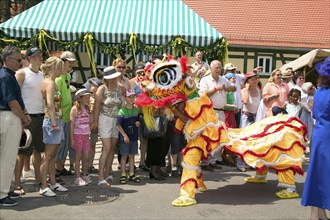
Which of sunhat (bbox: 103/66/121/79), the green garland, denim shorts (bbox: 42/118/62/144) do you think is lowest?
denim shorts (bbox: 42/118/62/144)

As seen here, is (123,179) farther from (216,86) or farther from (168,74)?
(216,86)

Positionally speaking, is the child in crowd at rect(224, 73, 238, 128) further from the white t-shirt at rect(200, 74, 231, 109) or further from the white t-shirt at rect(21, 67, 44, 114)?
the white t-shirt at rect(21, 67, 44, 114)

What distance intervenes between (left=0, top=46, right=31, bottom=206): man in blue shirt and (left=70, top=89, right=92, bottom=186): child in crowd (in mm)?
1205

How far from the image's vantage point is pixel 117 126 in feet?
21.7

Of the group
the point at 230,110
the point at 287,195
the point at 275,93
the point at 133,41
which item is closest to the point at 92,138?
the point at 230,110

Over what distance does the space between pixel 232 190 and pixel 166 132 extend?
1603 mm

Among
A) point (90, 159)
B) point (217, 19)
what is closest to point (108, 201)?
point (90, 159)

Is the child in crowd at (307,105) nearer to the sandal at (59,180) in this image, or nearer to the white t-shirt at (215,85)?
the white t-shirt at (215,85)

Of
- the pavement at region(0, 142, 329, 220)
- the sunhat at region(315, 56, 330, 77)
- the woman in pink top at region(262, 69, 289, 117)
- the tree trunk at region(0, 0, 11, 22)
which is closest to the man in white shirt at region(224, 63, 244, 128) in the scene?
the woman in pink top at region(262, 69, 289, 117)

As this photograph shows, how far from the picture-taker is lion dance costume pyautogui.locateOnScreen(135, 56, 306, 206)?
220 inches

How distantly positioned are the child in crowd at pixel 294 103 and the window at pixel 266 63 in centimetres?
1350

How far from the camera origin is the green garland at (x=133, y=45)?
33.3ft

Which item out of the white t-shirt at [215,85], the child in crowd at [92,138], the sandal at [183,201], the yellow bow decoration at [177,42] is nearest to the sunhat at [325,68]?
the sandal at [183,201]

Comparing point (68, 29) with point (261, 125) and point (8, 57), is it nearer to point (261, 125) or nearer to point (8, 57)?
point (8, 57)
